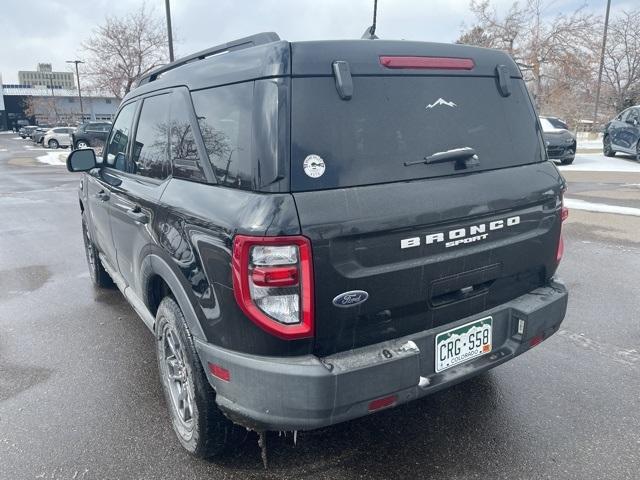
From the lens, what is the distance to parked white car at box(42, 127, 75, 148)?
124ft

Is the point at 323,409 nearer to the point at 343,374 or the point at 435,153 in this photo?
the point at 343,374

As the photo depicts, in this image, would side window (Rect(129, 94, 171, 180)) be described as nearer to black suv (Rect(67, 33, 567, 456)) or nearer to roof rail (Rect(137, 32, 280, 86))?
black suv (Rect(67, 33, 567, 456))

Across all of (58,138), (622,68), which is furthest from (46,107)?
(622,68)

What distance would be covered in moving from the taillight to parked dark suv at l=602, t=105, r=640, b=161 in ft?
58.0

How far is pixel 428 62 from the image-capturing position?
238cm

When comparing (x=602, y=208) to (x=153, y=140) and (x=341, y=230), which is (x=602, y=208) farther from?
(x=341, y=230)

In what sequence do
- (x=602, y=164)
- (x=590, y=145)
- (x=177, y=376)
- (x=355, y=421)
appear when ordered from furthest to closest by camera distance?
(x=590, y=145), (x=602, y=164), (x=355, y=421), (x=177, y=376)

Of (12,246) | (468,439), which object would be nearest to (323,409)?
(468,439)

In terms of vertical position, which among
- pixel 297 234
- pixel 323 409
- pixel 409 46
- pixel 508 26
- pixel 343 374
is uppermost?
pixel 508 26

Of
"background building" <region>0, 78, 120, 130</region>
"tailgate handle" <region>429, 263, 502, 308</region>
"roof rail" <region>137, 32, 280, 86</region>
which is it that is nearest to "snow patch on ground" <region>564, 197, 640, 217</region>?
"tailgate handle" <region>429, 263, 502, 308</region>

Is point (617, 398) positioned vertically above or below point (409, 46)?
below

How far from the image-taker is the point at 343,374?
6.55 feet

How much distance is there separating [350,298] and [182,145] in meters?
1.27

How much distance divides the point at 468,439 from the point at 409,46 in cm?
207
